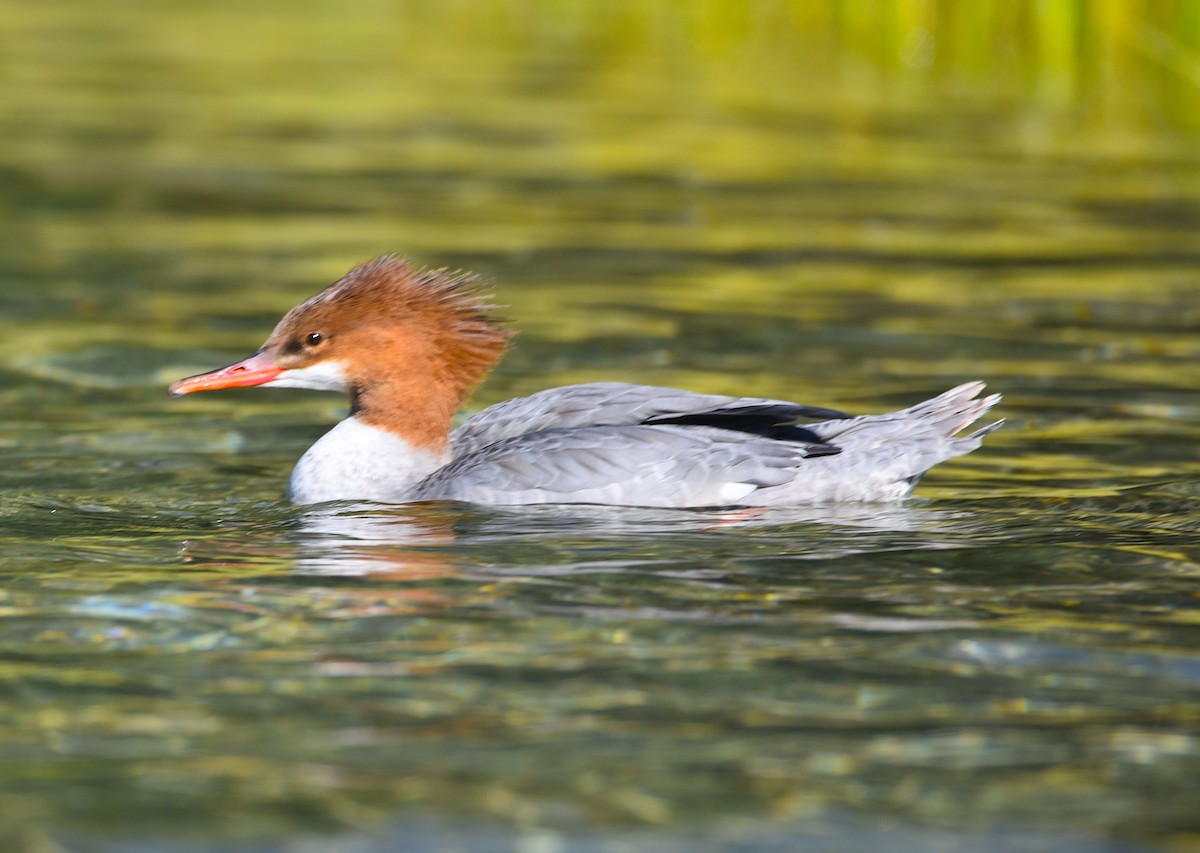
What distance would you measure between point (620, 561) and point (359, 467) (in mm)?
1550

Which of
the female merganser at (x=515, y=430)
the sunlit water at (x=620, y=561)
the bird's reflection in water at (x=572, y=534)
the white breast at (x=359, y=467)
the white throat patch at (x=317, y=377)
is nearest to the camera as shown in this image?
the sunlit water at (x=620, y=561)

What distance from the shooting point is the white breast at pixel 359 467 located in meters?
7.40

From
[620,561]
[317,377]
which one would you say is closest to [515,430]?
[317,377]

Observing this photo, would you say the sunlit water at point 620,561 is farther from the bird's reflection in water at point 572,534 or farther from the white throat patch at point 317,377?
the white throat patch at point 317,377

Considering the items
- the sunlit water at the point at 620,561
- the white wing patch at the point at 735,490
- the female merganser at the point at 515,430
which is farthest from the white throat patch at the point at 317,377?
the white wing patch at the point at 735,490

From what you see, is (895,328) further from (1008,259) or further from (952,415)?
(952,415)

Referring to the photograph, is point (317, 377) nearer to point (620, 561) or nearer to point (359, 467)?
point (359, 467)

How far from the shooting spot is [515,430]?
739cm

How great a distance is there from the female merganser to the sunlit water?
0.52 ft

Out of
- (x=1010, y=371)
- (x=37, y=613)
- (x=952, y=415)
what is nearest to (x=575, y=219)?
(x=1010, y=371)

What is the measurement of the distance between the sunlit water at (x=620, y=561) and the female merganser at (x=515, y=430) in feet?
0.52

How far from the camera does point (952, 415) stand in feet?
24.2

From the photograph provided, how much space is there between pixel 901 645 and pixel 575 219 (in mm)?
9566

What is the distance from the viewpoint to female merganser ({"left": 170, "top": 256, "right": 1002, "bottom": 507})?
711 cm
